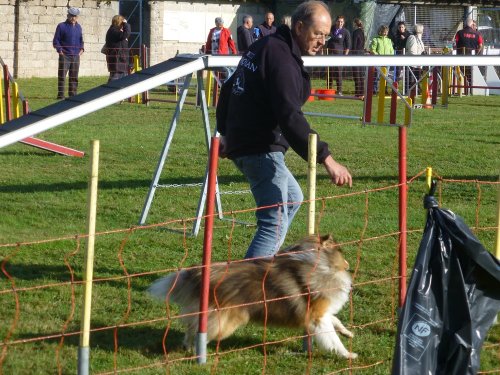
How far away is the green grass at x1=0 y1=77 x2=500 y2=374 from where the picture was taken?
5.33 m

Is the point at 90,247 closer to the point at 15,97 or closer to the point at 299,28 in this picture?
the point at 299,28

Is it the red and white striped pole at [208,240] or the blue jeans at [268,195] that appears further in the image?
the blue jeans at [268,195]

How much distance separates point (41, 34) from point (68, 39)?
20.2 ft

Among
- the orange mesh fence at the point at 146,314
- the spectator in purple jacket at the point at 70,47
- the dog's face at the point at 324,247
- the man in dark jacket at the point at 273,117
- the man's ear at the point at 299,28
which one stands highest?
the spectator in purple jacket at the point at 70,47

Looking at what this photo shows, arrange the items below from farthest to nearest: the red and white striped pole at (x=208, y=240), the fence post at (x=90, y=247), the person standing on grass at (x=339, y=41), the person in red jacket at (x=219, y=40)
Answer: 1. the person standing on grass at (x=339, y=41)
2. the person in red jacket at (x=219, y=40)
3. the red and white striped pole at (x=208, y=240)
4. the fence post at (x=90, y=247)

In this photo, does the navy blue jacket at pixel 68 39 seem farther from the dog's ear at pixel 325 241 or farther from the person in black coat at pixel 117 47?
the dog's ear at pixel 325 241

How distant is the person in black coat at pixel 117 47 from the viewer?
68.9 ft

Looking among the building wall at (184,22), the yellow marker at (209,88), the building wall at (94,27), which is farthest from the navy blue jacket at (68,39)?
the building wall at (184,22)

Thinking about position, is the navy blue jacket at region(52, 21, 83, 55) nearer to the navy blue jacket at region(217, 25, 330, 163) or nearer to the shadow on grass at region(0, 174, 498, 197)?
the shadow on grass at region(0, 174, 498, 197)

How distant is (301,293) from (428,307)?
2.75 feet

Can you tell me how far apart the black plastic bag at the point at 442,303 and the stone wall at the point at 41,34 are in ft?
72.5

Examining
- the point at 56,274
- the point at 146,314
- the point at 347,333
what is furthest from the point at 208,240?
the point at 56,274

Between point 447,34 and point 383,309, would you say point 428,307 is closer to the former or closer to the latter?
point 383,309

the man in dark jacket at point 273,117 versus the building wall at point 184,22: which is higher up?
the building wall at point 184,22
